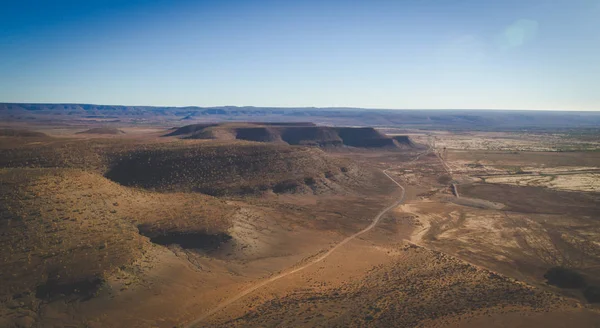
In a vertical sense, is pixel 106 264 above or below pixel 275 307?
above

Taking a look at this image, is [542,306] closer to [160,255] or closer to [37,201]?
[160,255]

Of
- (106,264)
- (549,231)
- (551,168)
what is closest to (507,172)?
(551,168)

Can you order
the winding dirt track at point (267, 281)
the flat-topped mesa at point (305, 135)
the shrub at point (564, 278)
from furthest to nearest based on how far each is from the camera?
1. the flat-topped mesa at point (305, 135)
2. the shrub at point (564, 278)
3. the winding dirt track at point (267, 281)

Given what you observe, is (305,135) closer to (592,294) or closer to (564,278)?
(564,278)

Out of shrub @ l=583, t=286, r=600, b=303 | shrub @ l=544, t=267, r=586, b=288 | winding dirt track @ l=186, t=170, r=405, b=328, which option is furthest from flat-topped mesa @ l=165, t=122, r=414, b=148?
shrub @ l=583, t=286, r=600, b=303

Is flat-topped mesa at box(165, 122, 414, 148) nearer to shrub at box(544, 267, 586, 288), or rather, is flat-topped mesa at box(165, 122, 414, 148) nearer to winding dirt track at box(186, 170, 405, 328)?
winding dirt track at box(186, 170, 405, 328)

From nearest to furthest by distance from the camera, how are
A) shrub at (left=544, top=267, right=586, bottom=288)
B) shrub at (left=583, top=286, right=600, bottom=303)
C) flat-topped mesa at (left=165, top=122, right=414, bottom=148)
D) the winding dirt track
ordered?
1. the winding dirt track
2. shrub at (left=583, top=286, right=600, bottom=303)
3. shrub at (left=544, top=267, right=586, bottom=288)
4. flat-topped mesa at (left=165, top=122, right=414, bottom=148)

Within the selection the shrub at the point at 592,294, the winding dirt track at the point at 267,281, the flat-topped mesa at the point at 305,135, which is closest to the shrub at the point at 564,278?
the shrub at the point at 592,294

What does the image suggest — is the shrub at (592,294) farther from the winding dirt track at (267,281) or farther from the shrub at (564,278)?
the winding dirt track at (267,281)
